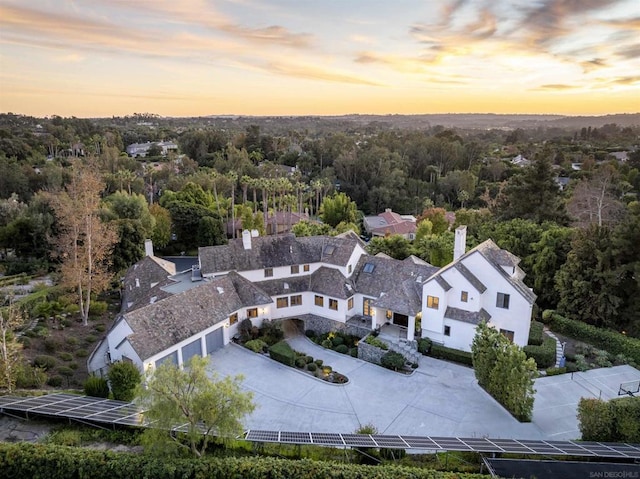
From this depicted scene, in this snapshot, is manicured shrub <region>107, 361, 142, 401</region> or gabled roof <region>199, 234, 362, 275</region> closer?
manicured shrub <region>107, 361, 142, 401</region>

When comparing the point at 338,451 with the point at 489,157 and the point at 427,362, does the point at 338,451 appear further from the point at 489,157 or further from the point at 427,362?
the point at 489,157

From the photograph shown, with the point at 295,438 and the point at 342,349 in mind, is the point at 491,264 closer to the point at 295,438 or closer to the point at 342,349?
the point at 342,349

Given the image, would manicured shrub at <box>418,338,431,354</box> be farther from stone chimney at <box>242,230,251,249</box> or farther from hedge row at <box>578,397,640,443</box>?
stone chimney at <box>242,230,251,249</box>

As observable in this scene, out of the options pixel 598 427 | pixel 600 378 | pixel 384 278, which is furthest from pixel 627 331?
pixel 384 278

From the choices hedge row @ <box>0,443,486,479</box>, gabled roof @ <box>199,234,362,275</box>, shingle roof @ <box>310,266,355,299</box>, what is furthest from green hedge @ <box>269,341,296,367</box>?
hedge row @ <box>0,443,486,479</box>

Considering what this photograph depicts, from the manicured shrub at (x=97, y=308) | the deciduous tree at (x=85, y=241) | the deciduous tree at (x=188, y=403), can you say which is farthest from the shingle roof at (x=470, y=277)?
the manicured shrub at (x=97, y=308)

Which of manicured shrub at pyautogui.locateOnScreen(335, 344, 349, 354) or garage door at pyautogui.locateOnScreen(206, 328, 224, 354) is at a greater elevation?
garage door at pyautogui.locateOnScreen(206, 328, 224, 354)
